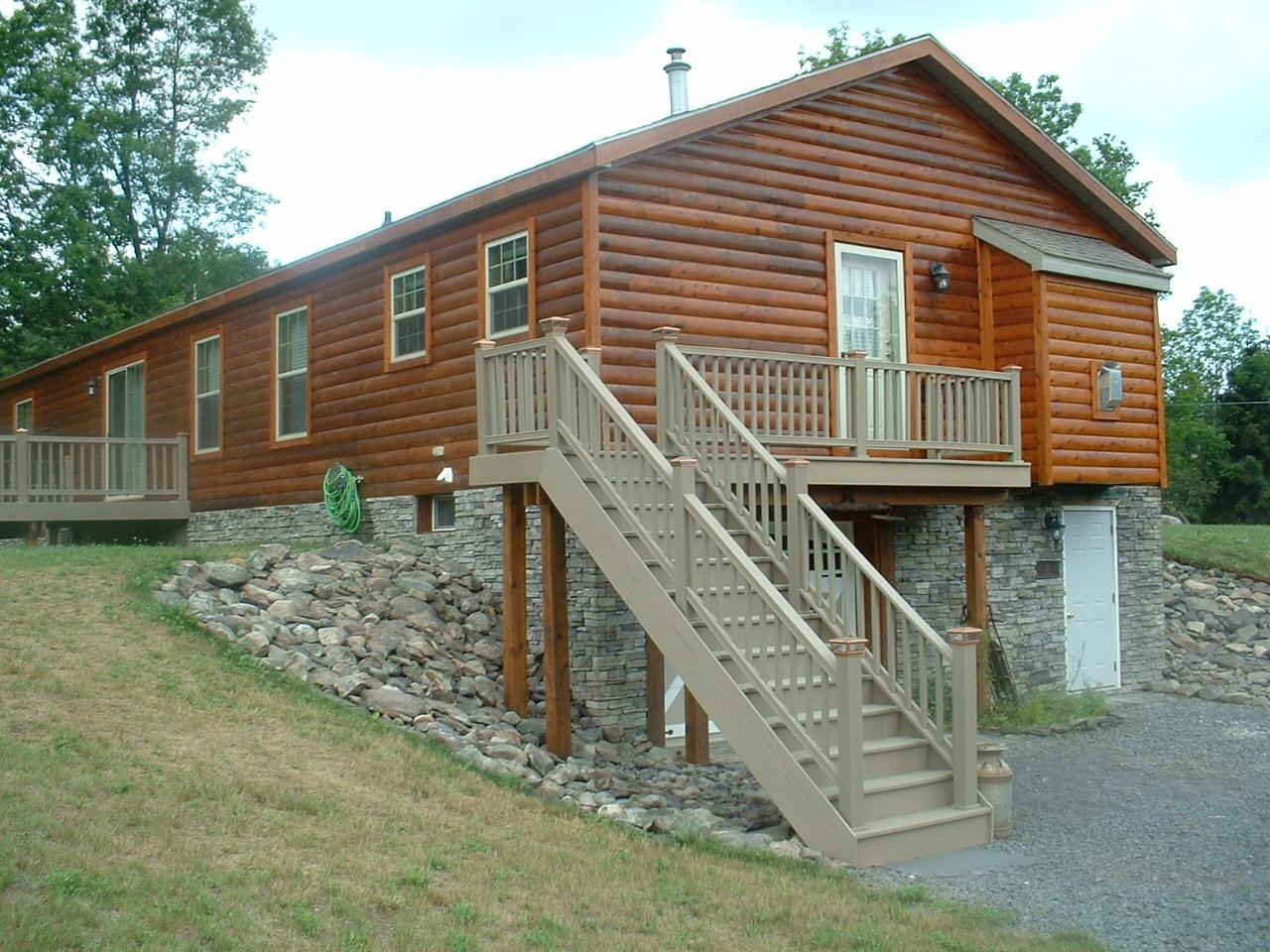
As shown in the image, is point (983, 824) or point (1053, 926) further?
point (983, 824)

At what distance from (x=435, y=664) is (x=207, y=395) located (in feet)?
28.6

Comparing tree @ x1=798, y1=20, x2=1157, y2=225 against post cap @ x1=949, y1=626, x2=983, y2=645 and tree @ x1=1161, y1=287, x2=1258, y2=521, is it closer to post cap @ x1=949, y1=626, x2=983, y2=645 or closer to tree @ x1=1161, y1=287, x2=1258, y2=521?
tree @ x1=1161, y1=287, x2=1258, y2=521

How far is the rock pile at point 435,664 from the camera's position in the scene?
9.76m

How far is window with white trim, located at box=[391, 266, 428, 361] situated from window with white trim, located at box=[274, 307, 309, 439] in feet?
6.79

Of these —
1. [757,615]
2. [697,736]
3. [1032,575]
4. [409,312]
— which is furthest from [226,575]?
[1032,575]

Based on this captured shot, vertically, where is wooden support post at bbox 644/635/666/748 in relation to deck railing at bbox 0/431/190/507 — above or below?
below

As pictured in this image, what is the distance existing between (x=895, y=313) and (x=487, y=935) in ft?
32.6

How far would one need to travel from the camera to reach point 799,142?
46.6ft

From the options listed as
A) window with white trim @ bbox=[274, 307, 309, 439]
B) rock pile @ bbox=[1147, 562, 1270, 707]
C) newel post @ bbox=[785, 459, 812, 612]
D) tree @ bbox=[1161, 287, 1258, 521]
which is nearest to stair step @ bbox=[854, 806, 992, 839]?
newel post @ bbox=[785, 459, 812, 612]

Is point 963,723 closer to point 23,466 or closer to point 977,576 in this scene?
point 977,576

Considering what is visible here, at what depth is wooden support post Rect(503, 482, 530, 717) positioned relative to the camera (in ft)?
39.2

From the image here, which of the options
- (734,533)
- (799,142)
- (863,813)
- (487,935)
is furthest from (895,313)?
(487,935)

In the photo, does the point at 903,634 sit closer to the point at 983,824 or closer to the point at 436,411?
the point at 983,824

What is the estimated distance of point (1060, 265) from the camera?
14.9 m
